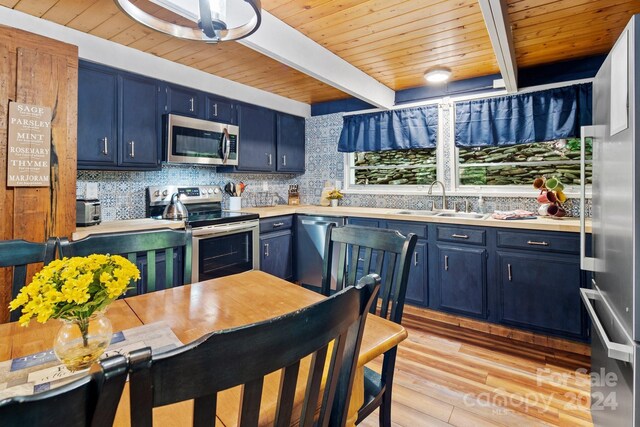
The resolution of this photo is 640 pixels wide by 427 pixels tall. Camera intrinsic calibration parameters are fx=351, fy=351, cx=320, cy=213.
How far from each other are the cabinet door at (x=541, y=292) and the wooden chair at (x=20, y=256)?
111 inches

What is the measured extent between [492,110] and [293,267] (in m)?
2.56

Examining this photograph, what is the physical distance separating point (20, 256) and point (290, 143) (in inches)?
128

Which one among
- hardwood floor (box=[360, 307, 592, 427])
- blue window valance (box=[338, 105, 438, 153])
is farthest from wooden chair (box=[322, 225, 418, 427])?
blue window valance (box=[338, 105, 438, 153])

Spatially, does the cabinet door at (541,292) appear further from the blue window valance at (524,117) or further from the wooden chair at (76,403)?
the wooden chair at (76,403)

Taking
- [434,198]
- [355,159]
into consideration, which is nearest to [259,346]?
[434,198]

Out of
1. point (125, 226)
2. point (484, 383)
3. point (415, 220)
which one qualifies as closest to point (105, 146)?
point (125, 226)

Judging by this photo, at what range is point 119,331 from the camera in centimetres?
108

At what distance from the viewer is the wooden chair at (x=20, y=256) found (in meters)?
1.29

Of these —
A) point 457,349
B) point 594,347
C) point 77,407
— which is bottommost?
point 457,349

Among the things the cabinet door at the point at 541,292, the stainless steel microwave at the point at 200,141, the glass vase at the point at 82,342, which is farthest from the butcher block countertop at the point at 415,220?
the glass vase at the point at 82,342

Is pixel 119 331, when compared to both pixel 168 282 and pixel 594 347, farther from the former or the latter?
pixel 594 347

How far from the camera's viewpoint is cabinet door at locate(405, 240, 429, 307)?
10.2ft

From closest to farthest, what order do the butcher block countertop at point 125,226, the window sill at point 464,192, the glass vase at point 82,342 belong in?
1. the glass vase at point 82,342
2. the butcher block countertop at point 125,226
3. the window sill at point 464,192

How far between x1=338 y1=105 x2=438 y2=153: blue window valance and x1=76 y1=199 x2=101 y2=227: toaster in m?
2.61
